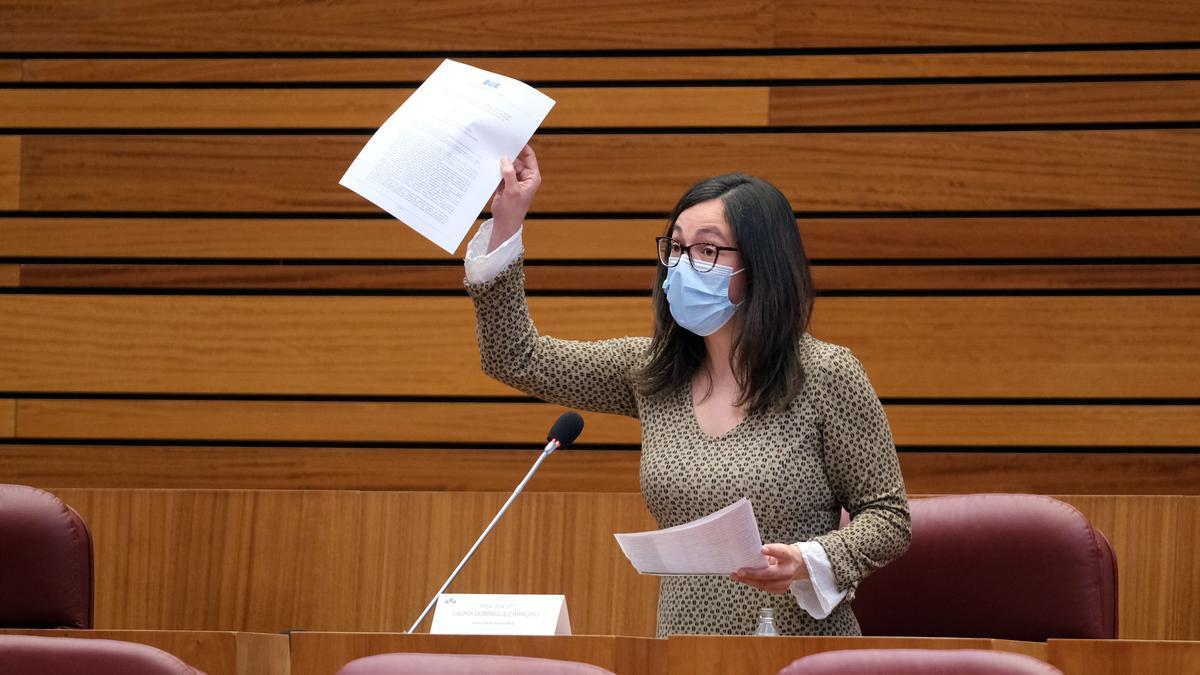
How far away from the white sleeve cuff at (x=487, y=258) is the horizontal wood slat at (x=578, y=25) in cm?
161

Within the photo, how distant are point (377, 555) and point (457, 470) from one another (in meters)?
0.43

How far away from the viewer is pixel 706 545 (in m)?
1.86

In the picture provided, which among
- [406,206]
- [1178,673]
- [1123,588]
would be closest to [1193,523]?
[1123,588]

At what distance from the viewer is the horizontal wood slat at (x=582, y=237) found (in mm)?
3645

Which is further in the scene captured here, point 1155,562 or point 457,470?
point 457,470

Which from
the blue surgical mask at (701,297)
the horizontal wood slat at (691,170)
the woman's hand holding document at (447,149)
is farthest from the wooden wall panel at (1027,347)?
the woman's hand holding document at (447,149)

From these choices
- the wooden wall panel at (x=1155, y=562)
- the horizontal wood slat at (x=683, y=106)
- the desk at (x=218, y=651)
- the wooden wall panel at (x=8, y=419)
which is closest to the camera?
the desk at (x=218, y=651)

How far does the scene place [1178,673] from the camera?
176 centimetres

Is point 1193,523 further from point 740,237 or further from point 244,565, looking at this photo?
point 244,565

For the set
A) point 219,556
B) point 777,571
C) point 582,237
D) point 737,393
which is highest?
point 582,237

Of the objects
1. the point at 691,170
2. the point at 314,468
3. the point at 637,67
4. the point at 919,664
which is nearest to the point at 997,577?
the point at 919,664

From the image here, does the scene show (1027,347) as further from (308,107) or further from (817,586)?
(308,107)

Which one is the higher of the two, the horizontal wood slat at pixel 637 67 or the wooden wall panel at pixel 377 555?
the horizontal wood slat at pixel 637 67

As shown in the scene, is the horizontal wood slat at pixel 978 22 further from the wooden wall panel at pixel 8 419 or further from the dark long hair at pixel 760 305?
the wooden wall panel at pixel 8 419
